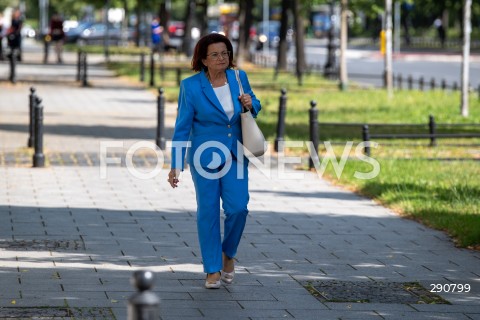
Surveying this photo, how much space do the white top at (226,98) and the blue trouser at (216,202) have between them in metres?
0.32

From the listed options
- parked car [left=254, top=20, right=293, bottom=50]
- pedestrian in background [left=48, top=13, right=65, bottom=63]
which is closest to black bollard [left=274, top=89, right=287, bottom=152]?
pedestrian in background [left=48, top=13, right=65, bottom=63]

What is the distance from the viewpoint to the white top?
28.2ft

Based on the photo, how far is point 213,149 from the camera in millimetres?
8594

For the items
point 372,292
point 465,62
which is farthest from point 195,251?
point 465,62

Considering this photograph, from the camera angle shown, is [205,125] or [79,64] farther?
[79,64]

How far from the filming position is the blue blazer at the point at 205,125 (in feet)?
28.1

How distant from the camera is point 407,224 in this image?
12.2m

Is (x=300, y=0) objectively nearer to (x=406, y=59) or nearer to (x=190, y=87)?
(x=406, y=59)

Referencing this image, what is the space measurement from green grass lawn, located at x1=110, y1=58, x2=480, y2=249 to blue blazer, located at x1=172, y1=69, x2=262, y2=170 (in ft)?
10.3

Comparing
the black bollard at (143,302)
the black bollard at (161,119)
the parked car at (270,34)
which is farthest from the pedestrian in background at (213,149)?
the parked car at (270,34)

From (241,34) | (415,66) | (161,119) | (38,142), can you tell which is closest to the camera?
(38,142)

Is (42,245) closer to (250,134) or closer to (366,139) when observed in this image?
(250,134)

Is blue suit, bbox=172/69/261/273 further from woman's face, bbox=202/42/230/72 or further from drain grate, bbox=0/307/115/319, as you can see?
drain grate, bbox=0/307/115/319

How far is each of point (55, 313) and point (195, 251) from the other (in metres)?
2.72
